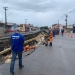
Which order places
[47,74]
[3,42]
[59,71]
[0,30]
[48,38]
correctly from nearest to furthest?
[47,74], [59,71], [3,42], [48,38], [0,30]

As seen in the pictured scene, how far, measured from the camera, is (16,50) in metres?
8.14

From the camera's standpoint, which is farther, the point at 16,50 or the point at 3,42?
the point at 3,42

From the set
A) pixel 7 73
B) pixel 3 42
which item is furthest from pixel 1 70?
pixel 3 42

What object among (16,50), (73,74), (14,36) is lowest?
(73,74)

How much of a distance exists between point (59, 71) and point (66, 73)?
0.40 meters

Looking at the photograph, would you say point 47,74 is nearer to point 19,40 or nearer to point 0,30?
point 19,40

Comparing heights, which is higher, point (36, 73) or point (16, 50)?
point (16, 50)

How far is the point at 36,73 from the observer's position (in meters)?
Answer: 7.96

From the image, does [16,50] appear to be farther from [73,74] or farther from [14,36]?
[73,74]

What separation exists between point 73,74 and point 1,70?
290 cm

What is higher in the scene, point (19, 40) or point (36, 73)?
point (19, 40)

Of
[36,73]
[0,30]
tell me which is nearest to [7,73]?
[36,73]

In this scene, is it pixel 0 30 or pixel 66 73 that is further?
pixel 0 30

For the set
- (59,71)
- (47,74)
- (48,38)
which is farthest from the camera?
(48,38)
